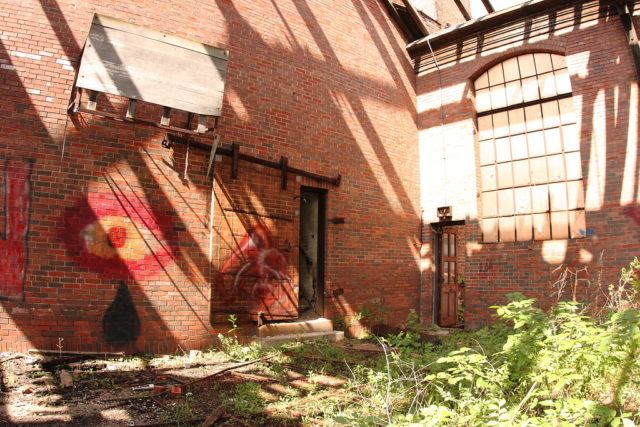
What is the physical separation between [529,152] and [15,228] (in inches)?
350

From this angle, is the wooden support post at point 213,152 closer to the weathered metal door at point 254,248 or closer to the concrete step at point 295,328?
the weathered metal door at point 254,248

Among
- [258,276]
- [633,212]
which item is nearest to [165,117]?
[258,276]

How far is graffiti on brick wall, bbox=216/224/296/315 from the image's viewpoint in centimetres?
695

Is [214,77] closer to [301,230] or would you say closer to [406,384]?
[301,230]

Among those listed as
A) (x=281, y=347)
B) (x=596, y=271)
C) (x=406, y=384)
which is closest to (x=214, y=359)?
(x=281, y=347)

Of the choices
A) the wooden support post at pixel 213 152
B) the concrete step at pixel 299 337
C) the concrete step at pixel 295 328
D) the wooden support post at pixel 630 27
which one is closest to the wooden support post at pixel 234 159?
the wooden support post at pixel 213 152

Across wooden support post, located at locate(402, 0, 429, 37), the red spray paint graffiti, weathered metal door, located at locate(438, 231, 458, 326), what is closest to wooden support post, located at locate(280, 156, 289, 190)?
the red spray paint graffiti

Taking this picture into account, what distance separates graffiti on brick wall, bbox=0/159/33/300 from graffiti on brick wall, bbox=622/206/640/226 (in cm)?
916

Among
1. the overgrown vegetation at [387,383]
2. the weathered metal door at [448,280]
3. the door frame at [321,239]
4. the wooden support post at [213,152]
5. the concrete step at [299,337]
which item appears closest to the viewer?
the overgrown vegetation at [387,383]

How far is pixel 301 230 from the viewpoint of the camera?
8.96 metres

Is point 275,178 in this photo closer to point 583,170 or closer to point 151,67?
point 151,67

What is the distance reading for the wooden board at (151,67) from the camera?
17.9ft

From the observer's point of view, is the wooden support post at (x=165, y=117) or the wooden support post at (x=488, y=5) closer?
the wooden support post at (x=165, y=117)

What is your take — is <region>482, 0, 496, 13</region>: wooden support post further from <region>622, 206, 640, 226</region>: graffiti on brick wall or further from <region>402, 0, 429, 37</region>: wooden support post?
<region>622, 206, 640, 226</region>: graffiti on brick wall
